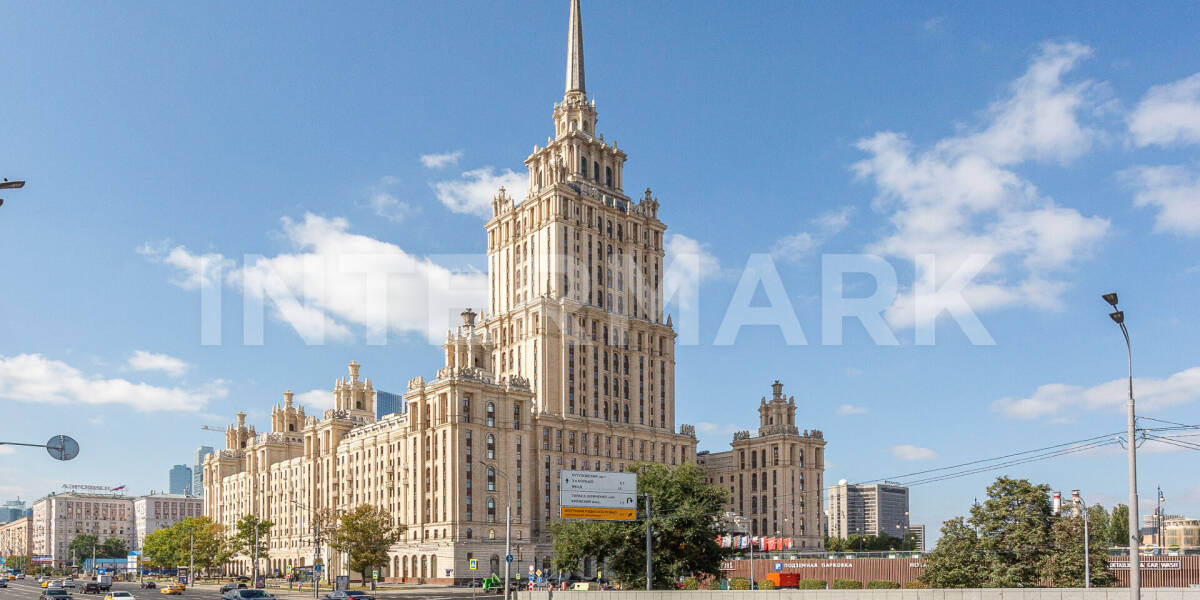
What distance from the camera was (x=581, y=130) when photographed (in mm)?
168625

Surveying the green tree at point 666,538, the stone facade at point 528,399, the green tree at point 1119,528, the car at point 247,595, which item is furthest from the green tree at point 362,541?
the green tree at point 1119,528

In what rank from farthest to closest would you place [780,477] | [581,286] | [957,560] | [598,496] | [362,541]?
[780,477] → [581,286] → [362,541] → [957,560] → [598,496]

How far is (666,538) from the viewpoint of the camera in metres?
71.7

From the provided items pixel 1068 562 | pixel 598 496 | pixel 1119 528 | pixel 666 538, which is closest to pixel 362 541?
pixel 666 538

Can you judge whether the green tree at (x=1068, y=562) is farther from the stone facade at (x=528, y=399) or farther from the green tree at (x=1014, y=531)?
the stone facade at (x=528, y=399)

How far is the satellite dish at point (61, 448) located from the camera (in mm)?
32375

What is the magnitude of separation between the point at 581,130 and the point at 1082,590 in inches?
5291

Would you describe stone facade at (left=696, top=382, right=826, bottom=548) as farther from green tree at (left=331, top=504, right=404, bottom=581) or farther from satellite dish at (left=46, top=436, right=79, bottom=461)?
satellite dish at (left=46, top=436, right=79, bottom=461)

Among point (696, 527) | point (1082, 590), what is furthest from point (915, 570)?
point (1082, 590)

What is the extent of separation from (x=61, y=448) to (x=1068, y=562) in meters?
62.2

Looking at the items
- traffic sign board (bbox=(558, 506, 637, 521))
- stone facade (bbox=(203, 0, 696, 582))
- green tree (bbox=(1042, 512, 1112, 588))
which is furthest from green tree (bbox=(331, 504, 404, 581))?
green tree (bbox=(1042, 512, 1112, 588))

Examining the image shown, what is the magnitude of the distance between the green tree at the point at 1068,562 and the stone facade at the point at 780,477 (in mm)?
95725

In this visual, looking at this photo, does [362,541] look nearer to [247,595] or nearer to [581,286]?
[247,595]

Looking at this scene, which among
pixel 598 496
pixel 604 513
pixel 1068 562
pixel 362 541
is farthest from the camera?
pixel 362 541
